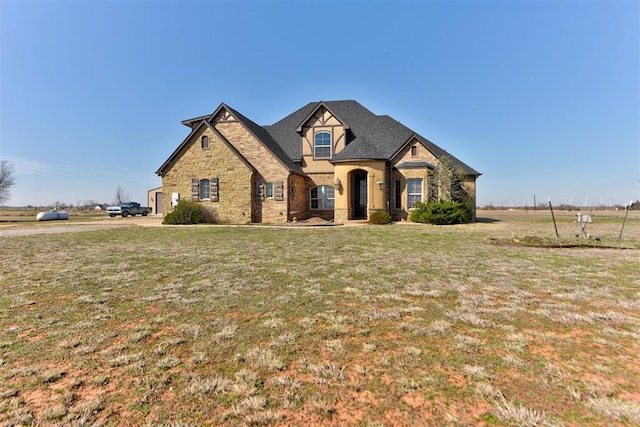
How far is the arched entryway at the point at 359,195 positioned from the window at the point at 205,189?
35.9 ft

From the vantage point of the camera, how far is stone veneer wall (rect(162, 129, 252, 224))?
73.4ft

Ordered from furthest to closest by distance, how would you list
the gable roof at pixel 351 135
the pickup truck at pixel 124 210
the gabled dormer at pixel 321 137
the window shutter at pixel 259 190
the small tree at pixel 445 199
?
the pickup truck at pixel 124 210 → the gabled dormer at pixel 321 137 → the gable roof at pixel 351 135 → the window shutter at pixel 259 190 → the small tree at pixel 445 199

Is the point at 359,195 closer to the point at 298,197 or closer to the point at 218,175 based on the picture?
the point at 298,197

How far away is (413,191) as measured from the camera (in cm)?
2302

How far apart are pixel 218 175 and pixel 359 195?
35.7 ft

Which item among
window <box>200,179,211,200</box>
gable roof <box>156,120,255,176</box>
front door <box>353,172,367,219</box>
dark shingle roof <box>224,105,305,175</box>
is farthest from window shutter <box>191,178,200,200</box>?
front door <box>353,172,367,219</box>

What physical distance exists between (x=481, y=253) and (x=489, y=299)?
5.01 meters

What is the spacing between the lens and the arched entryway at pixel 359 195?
25047 mm

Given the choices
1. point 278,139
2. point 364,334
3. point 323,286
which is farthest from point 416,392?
point 278,139

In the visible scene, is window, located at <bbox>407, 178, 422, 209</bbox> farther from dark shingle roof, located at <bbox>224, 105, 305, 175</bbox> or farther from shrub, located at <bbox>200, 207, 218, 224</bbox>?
shrub, located at <bbox>200, 207, 218, 224</bbox>

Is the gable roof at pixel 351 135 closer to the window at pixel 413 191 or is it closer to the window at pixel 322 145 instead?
the window at pixel 322 145

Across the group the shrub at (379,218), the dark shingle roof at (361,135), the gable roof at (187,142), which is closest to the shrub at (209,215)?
the gable roof at (187,142)

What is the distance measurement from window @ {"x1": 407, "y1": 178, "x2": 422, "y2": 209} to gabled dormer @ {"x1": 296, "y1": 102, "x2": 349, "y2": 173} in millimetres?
6022

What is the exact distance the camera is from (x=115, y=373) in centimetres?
281
